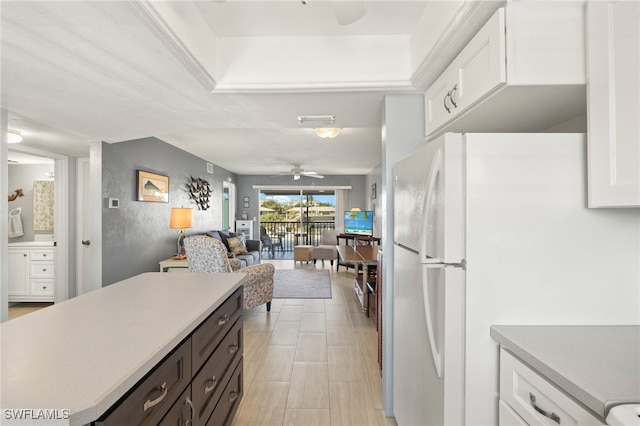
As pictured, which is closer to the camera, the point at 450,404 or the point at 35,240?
the point at 450,404

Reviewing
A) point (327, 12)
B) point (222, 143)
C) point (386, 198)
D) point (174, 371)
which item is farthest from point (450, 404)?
point (222, 143)

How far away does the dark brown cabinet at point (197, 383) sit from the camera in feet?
2.77

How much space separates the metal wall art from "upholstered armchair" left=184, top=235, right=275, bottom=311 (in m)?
2.16

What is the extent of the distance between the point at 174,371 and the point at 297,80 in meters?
1.70

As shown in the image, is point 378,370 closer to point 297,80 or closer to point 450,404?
point 450,404

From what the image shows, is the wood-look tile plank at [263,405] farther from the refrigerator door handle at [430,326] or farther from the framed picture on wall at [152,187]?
the framed picture on wall at [152,187]

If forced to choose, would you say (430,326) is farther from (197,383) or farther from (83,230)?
(83,230)

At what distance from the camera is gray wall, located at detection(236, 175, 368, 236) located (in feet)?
27.8

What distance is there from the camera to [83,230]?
417 centimetres

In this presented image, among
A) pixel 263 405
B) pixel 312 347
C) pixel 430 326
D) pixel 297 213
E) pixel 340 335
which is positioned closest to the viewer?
pixel 430 326

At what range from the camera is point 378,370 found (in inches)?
98.6

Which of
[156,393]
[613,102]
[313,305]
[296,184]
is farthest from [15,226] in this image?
[613,102]

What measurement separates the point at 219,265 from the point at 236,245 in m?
2.74

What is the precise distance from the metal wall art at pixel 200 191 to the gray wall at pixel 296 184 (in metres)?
2.40
